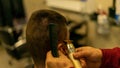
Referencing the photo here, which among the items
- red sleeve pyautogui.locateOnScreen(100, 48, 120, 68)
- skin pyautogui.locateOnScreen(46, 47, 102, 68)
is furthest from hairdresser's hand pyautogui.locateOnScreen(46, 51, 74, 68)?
red sleeve pyautogui.locateOnScreen(100, 48, 120, 68)

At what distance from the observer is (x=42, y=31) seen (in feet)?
3.28

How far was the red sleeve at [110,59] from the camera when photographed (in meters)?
1.13

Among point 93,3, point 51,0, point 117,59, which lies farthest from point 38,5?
point 117,59

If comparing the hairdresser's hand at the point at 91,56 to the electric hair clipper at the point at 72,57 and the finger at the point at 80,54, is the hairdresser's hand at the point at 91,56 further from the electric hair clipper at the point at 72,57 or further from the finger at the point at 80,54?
the electric hair clipper at the point at 72,57

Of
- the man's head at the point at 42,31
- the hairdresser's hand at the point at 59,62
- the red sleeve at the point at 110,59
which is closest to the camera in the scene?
the hairdresser's hand at the point at 59,62

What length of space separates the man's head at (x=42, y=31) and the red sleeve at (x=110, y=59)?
259 mm

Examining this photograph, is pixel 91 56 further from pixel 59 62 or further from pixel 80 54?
pixel 59 62

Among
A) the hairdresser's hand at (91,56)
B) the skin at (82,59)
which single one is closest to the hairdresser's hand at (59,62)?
the skin at (82,59)

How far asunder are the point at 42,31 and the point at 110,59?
40 cm

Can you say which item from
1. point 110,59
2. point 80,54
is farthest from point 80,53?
point 110,59

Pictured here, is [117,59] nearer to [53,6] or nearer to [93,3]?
[93,3]

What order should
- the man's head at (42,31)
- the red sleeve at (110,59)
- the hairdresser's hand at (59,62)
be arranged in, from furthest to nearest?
the red sleeve at (110,59) → the man's head at (42,31) → the hairdresser's hand at (59,62)

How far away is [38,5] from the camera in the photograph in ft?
10.1

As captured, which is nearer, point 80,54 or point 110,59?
point 80,54
